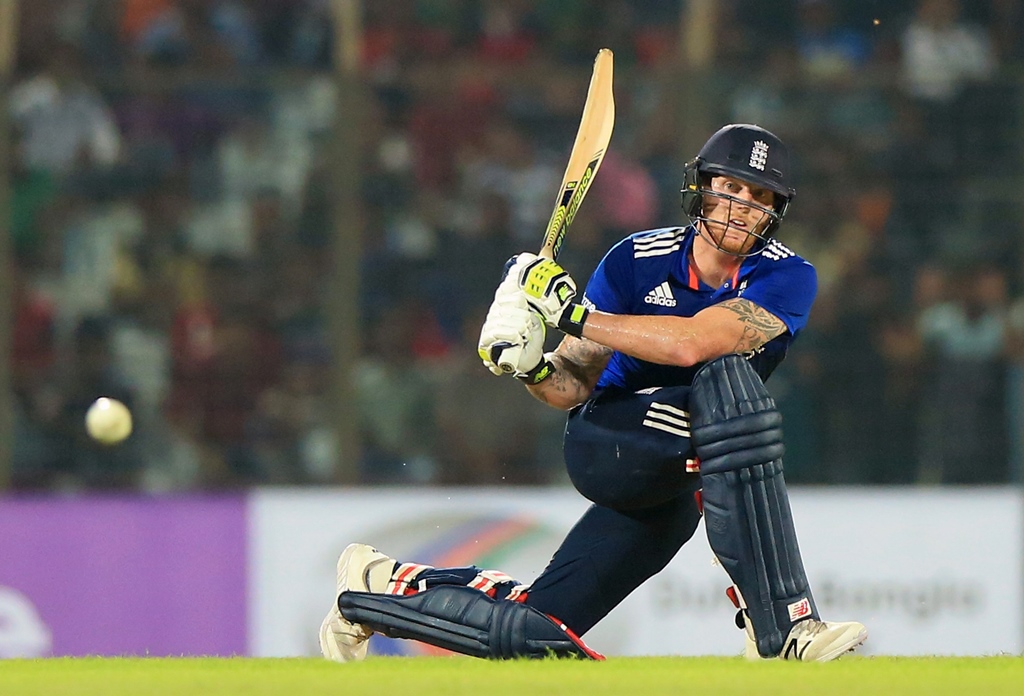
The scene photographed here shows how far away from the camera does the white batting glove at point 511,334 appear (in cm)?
437

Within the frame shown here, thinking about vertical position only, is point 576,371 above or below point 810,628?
above

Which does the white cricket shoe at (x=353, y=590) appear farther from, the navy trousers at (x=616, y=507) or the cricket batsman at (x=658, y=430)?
the navy trousers at (x=616, y=507)

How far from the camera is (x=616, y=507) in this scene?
450cm

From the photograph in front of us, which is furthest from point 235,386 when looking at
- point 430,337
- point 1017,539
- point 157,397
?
point 1017,539

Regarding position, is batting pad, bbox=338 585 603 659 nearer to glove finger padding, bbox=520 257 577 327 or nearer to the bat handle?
the bat handle

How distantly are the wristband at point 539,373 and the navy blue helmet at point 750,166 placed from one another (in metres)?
0.55

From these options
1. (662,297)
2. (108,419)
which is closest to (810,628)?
(662,297)

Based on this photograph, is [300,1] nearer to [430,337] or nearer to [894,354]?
[430,337]

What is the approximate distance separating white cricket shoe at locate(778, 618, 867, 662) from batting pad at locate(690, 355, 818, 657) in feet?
0.13

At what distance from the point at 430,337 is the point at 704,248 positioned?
4.02m

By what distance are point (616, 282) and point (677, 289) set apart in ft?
0.59

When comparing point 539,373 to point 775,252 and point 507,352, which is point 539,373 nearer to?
point 507,352

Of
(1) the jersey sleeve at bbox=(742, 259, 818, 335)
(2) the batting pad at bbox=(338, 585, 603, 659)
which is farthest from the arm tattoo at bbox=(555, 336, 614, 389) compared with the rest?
(2) the batting pad at bbox=(338, 585, 603, 659)

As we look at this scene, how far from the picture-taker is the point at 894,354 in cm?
845
